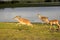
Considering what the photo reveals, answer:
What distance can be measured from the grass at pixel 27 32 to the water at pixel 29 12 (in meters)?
0.06

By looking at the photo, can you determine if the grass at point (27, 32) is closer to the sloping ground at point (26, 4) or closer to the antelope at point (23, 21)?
the antelope at point (23, 21)

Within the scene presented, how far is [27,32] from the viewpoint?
1028 mm

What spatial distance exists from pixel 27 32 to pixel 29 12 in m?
0.18

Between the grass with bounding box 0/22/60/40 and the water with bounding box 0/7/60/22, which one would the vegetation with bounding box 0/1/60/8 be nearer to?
the water with bounding box 0/7/60/22

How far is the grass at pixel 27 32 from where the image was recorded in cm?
100

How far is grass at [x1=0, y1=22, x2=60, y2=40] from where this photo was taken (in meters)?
1.00

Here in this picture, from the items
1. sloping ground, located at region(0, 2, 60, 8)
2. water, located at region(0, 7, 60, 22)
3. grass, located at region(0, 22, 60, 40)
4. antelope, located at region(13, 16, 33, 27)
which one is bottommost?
grass, located at region(0, 22, 60, 40)

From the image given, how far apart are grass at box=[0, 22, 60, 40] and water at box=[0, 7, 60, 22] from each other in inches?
2.6

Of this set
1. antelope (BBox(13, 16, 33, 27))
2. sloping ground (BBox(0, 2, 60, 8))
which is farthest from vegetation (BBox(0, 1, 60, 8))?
antelope (BBox(13, 16, 33, 27))

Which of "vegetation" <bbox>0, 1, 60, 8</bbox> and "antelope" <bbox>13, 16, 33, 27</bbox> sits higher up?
"vegetation" <bbox>0, 1, 60, 8</bbox>

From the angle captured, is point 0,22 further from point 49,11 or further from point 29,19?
point 49,11

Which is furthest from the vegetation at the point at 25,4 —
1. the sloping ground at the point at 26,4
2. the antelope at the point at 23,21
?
the antelope at the point at 23,21

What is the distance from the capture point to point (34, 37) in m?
1.00

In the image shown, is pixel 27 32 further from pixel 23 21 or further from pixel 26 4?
pixel 26 4
